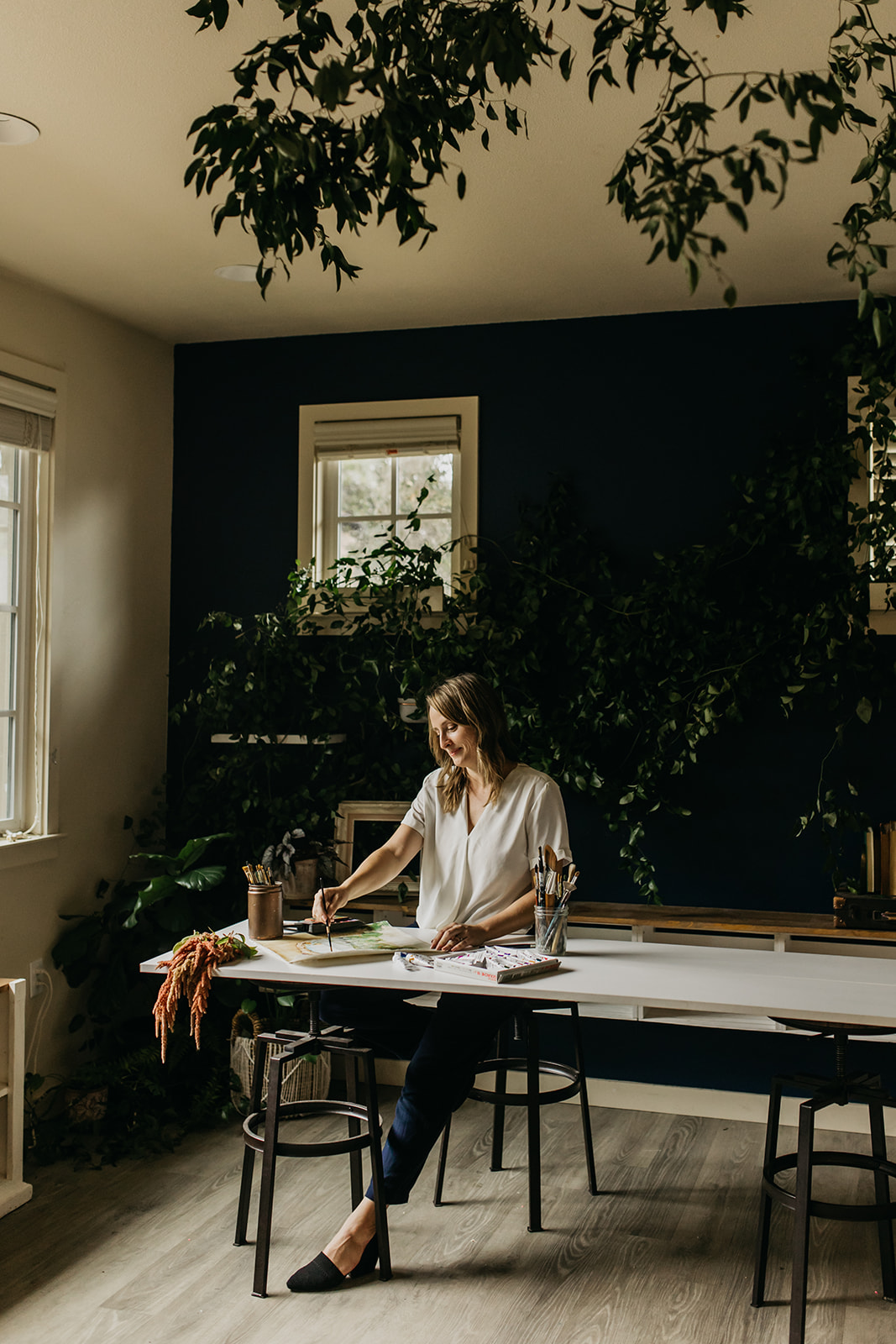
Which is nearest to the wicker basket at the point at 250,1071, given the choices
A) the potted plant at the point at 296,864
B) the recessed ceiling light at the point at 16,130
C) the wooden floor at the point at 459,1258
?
the wooden floor at the point at 459,1258

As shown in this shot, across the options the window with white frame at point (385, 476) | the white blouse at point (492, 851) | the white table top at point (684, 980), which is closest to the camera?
the white table top at point (684, 980)

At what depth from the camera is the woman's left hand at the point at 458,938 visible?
120 inches

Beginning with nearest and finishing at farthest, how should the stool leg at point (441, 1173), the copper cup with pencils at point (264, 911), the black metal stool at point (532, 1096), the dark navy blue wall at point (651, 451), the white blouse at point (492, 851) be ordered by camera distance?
1. the copper cup with pencils at point (264, 911)
2. the black metal stool at point (532, 1096)
3. the white blouse at point (492, 851)
4. the stool leg at point (441, 1173)
5. the dark navy blue wall at point (651, 451)

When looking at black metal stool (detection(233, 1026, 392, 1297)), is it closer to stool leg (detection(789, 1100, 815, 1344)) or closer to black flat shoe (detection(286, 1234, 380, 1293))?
black flat shoe (detection(286, 1234, 380, 1293))

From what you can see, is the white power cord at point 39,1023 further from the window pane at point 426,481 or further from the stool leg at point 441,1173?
the window pane at point 426,481

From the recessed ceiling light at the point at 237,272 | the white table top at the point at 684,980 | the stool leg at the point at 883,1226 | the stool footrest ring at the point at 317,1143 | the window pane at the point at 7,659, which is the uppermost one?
the recessed ceiling light at the point at 237,272

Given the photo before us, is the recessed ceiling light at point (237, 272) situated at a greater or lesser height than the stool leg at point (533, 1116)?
greater

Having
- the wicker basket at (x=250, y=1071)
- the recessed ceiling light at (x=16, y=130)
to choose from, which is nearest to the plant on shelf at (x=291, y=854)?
the wicker basket at (x=250, y=1071)

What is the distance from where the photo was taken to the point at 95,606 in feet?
15.3

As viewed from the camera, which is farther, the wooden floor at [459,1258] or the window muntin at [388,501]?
the window muntin at [388,501]

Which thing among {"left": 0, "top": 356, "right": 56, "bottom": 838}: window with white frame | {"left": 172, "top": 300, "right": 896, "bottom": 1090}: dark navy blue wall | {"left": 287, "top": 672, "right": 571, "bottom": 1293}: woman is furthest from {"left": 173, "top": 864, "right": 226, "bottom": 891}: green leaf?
{"left": 172, "top": 300, "right": 896, "bottom": 1090}: dark navy blue wall

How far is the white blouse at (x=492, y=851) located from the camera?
3.43 m

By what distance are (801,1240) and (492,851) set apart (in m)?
1.28

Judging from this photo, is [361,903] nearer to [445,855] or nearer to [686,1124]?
[445,855]
